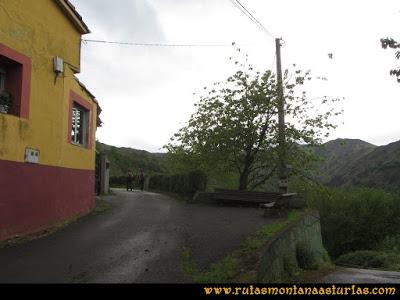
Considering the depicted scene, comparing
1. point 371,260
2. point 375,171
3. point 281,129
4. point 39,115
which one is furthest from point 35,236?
point 375,171

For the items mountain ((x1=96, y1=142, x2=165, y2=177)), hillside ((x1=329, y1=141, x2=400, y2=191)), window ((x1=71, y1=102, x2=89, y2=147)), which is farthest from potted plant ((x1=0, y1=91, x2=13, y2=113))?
hillside ((x1=329, y1=141, x2=400, y2=191))

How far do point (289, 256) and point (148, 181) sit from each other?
28202mm

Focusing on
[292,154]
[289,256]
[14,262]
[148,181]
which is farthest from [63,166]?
[148,181]

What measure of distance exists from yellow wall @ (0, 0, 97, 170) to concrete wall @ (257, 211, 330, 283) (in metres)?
6.12

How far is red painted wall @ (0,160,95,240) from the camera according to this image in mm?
11500

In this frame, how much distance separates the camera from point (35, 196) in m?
12.8

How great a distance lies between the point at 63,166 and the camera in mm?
14727

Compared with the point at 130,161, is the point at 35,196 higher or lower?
lower

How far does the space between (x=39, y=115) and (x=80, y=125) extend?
4602 millimetres

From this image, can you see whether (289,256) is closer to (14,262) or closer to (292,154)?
(14,262)

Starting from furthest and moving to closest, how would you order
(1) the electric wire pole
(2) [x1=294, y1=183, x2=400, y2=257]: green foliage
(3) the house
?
(2) [x1=294, y1=183, x2=400, y2=257]: green foliage → (1) the electric wire pole → (3) the house

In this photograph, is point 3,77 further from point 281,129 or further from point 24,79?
point 281,129

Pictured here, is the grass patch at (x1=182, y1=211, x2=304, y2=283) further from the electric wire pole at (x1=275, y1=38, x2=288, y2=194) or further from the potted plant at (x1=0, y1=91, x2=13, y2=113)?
the electric wire pole at (x1=275, y1=38, x2=288, y2=194)
